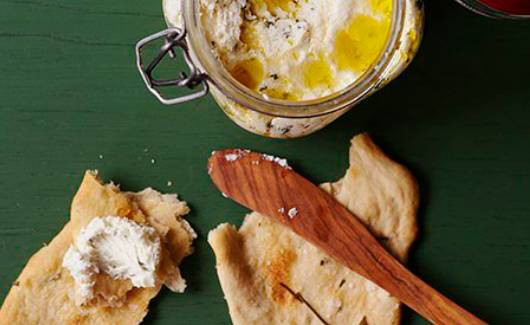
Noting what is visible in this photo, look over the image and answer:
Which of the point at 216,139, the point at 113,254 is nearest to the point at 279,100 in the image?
the point at 216,139

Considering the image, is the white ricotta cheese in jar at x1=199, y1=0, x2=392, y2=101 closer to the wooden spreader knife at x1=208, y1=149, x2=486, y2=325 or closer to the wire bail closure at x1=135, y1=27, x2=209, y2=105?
the wire bail closure at x1=135, y1=27, x2=209, y2=105

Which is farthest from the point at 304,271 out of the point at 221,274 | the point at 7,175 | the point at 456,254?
the point at 7,175

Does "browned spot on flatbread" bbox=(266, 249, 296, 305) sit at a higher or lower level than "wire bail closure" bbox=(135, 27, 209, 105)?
lower

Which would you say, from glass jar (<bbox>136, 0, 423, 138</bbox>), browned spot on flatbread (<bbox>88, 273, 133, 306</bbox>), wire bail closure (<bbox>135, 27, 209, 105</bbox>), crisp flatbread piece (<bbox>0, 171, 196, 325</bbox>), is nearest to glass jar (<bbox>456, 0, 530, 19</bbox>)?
glass jar (<bbox>136, 0, 423, 138</bbox>)

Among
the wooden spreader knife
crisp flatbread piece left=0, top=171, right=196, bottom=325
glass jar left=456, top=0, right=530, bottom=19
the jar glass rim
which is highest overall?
glass jar left=456, top=0, right=530, bottom=19

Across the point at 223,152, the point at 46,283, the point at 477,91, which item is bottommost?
the point at 46,283

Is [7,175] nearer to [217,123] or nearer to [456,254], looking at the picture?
[217,123]

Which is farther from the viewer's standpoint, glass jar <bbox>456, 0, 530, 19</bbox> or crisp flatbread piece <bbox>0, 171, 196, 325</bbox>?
crisp flatbread piece <bbox>0, 171, 196, 325</bbox>

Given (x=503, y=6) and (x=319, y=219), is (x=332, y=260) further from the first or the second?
(x=503, y=6)
